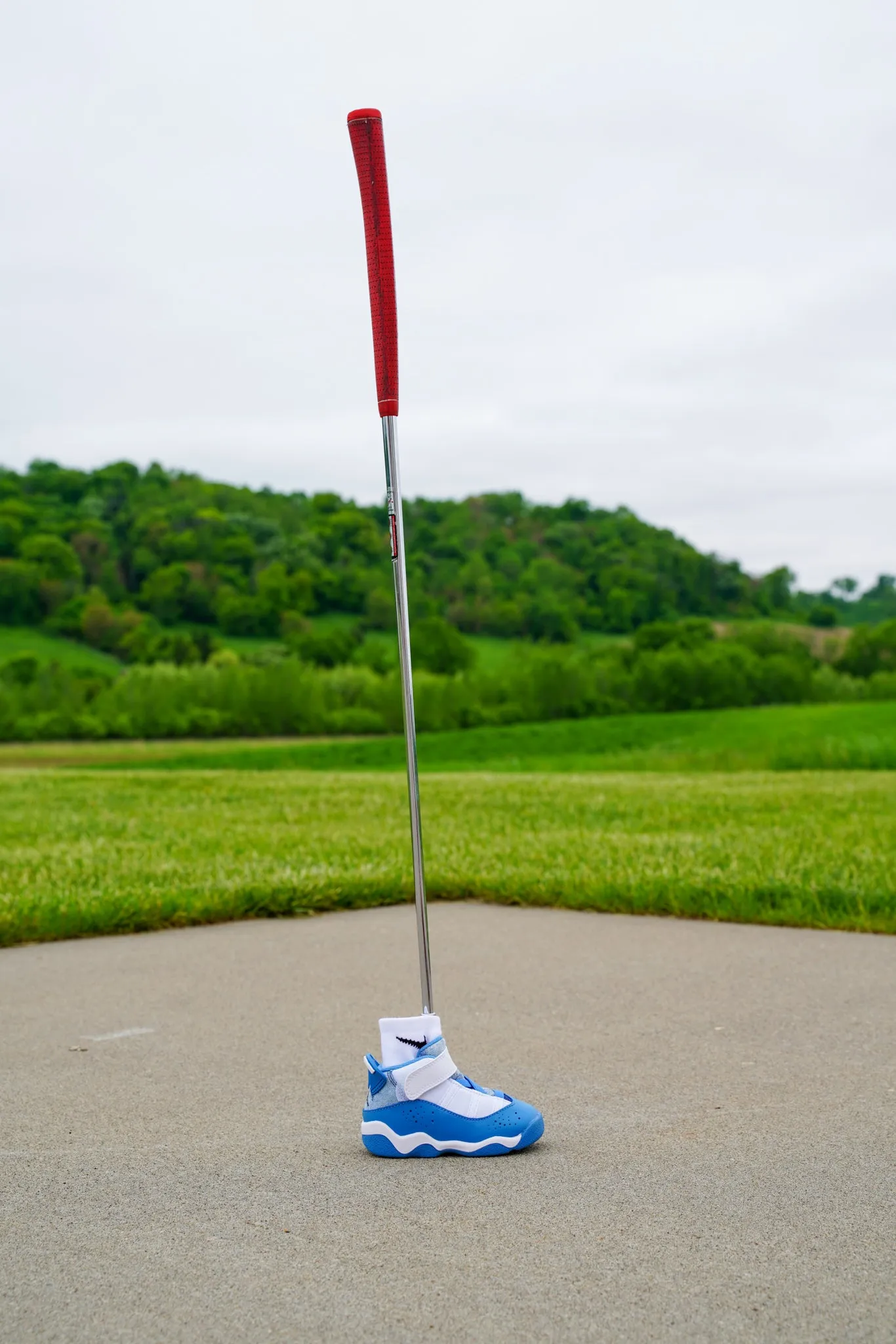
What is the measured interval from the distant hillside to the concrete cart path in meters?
40.0

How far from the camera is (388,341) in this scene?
9.36 feet

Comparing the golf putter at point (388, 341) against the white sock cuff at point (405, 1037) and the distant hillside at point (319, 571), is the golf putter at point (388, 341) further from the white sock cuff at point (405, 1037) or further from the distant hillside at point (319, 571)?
the distant hillside at point (319, 571)

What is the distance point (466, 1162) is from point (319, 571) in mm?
44855

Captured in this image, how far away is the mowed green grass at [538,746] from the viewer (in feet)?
78.8

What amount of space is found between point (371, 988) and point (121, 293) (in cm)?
1239

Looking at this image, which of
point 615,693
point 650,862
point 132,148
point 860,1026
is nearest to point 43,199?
point 132,148

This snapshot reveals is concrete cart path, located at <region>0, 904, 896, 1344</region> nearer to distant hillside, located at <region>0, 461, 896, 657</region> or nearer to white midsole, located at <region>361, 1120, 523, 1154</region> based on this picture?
white midsole, located at <region>361, 1120, 523, 1154</region>

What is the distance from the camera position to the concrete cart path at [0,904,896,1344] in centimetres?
180

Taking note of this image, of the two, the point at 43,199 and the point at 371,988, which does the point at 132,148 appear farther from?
the point at 371,988

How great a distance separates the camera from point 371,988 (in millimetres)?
4133

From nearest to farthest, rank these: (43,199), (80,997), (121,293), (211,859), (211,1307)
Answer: (211,1307) → (80,997) → (211,859) → (43,199) → (121,293)

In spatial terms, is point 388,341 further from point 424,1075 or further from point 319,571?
point 319,571

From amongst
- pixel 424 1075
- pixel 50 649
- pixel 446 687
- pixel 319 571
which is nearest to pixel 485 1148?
pixel 424 1075

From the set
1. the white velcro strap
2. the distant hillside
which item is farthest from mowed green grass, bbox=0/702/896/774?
the white velcro strap
